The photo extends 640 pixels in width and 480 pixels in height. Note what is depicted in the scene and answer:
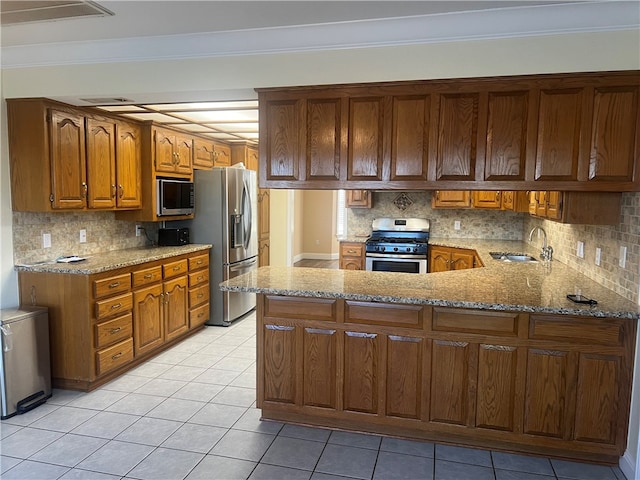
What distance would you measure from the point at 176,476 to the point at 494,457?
71.7 inches

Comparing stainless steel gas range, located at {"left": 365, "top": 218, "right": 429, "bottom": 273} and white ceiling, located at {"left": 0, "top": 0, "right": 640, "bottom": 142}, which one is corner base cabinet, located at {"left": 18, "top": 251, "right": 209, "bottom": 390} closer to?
white ceiling, located at {"left": 0, "top": 0, "right": 640, "bottom": 142}

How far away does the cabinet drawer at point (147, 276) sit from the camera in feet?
12.5

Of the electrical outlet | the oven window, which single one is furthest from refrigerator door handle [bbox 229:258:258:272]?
the electrical outlet

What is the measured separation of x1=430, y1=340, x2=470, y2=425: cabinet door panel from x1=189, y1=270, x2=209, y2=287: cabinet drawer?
9.62 ft

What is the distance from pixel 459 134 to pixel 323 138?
33.9 inches

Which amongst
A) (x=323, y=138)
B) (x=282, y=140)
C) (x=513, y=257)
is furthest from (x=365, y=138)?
(x=513, y=257)

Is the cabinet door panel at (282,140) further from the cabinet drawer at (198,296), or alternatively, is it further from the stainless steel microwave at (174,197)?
the cabinet drawer at (198,296)

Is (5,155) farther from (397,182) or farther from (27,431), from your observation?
(397,182)

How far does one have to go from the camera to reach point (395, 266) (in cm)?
538

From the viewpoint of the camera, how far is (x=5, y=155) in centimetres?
334

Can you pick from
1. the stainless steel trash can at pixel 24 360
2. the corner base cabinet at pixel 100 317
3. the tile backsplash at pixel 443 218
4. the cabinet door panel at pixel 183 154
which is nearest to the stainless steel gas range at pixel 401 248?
the tile backsplash at pixel 443 218

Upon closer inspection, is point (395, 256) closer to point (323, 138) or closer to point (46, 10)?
point (323, 138)

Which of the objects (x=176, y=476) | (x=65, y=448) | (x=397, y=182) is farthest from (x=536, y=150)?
(x=65, y=448)

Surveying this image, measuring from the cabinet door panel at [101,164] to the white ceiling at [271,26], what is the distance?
703 millimetres
